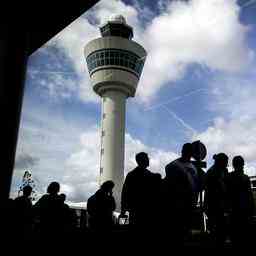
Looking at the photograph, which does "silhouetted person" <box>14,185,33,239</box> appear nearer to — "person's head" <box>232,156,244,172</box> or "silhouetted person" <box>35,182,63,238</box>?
"silhouetted person" <box>35,182,63,238</box>

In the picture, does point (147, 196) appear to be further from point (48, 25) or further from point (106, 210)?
point (48, 25)

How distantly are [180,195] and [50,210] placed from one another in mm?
2971

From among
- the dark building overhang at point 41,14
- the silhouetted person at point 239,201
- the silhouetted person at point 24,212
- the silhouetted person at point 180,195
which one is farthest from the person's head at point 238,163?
the silhouetted person at point 24,212

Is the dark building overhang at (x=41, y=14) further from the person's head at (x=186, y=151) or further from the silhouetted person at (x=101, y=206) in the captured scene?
the silhouetted person at (x=101, y=206)

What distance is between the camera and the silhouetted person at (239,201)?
5.83m

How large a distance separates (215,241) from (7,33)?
17.0 ft

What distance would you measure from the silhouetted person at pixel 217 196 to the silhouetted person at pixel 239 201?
12 cm

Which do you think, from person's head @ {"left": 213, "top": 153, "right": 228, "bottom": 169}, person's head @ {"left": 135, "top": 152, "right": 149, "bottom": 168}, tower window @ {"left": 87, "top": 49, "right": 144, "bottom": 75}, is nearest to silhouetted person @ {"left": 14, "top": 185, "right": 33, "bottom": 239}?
person's head @ {"left": 135, "top": 152, "right": 149, "bottom": 168}

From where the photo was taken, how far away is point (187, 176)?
18.6ft

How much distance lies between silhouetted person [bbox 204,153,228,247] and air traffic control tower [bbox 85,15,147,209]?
142 feet

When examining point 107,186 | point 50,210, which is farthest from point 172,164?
point 50,210

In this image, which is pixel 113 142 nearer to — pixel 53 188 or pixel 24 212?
pixel 24 212

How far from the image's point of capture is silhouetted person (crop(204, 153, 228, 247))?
593 cm

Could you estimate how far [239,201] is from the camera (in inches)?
240
